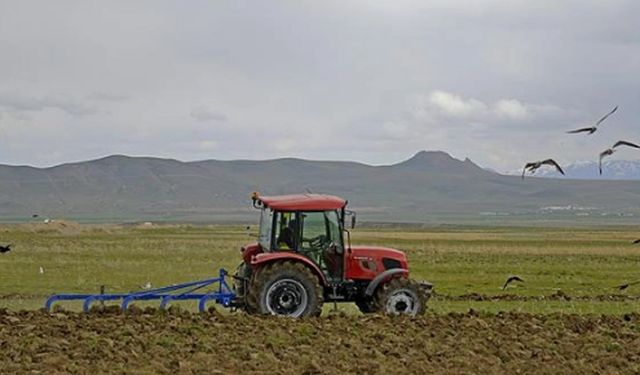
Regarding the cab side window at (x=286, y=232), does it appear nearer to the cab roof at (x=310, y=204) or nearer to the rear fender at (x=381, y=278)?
the cab roof at (x=310, y=204)

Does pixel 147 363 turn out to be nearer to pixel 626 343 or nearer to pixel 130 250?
pixel 626 343

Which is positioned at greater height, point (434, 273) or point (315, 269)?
point (315, 269)

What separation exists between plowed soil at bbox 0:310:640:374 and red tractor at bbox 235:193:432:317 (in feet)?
2.27

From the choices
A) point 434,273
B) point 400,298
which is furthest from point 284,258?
point 434,273

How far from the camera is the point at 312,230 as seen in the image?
59.9 ft

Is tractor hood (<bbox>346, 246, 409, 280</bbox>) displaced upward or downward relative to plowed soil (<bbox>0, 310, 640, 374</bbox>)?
upward

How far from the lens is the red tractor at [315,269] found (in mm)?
17750

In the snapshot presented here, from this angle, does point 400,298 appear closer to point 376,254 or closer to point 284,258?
point 376,254

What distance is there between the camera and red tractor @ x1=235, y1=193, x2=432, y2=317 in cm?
1775

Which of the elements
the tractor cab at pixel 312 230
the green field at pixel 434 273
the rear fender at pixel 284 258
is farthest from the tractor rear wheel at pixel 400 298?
the green field at pixel 434 273

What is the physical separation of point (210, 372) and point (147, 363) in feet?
3.25

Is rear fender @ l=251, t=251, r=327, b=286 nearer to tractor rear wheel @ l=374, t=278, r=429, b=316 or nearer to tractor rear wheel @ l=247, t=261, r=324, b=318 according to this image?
tractor rear wheel @ l=247, t=261, r=324, b=318

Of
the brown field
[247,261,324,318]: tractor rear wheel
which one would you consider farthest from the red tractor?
the brown field

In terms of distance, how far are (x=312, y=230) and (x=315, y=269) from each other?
0.72 meters
